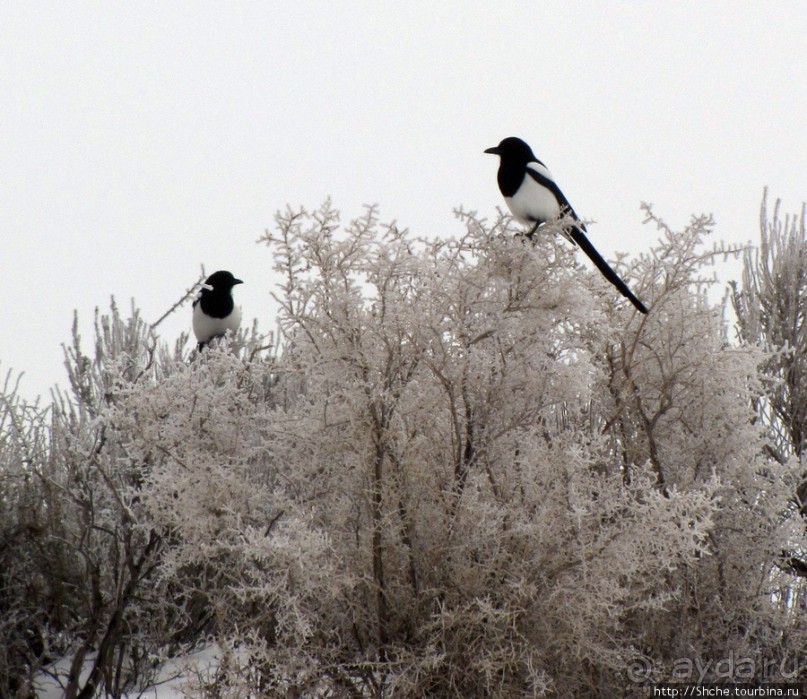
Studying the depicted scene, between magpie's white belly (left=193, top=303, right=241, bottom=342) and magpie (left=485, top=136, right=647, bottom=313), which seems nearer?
magpie (left=485, top=136, right=647, bottom=313)

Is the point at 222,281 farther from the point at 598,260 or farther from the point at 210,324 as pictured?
the point at 598,260

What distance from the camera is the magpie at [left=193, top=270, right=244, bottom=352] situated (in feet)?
22.0

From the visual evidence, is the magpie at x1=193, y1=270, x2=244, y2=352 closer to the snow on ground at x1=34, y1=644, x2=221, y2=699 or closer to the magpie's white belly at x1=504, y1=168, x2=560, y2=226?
the snow on ground at x1=34, y1=644, x2=221, y2=699

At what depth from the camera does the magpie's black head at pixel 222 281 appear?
6.76 metres

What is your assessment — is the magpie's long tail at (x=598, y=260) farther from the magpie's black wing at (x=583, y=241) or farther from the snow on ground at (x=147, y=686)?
the snow on ground at (x=147, y=686)

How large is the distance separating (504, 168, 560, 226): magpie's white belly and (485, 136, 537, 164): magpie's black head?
306mm

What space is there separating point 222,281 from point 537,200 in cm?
323

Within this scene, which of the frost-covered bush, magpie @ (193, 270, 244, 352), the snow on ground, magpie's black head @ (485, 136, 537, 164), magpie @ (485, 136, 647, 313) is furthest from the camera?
magpie @ (193, 270, 244, 352)

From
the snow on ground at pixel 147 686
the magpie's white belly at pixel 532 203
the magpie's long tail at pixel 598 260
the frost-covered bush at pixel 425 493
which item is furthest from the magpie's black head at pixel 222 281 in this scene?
the magpie's long tail at pixel 598 260

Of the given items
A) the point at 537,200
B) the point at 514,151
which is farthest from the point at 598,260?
the point at 514,151

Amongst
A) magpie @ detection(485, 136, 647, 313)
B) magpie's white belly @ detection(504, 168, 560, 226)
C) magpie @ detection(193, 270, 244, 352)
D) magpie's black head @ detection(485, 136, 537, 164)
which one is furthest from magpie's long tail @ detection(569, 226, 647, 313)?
magpie @ detection(193, 270, 244, 352)

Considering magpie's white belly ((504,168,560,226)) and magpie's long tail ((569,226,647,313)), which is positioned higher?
magpie's white belly ((504,168,560,226))

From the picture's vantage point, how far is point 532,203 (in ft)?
13.4

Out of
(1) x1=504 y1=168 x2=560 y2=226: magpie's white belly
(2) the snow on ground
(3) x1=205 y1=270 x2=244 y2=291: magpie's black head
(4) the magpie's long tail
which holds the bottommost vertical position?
(2) the snow on ground
